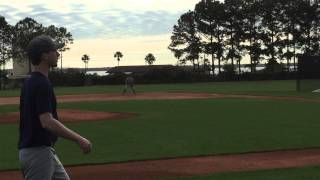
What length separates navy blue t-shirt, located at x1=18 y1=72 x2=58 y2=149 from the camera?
16.5 ft

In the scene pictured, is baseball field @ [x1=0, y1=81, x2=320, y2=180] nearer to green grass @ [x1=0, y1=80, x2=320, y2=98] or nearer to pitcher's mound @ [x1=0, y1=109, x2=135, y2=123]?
pitcher's mound @ [x1=0, y1=109, x2=135, y2=123]

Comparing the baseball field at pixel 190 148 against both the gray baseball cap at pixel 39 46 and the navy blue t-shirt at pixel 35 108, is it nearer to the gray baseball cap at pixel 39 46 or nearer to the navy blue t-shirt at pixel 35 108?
the navy blue t-shirt at pixel 35 108

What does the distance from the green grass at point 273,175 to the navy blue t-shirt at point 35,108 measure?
5.27 metres

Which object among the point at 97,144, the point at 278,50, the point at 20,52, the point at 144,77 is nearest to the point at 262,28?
the point at 278,50

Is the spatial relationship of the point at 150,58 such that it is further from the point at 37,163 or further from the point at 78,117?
the point at 37,163

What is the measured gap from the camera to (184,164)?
11898mm

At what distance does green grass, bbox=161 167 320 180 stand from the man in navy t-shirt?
5232mm

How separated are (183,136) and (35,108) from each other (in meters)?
11.7

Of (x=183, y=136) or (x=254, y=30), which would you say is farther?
(x=254, y=30)

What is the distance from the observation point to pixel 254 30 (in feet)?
313

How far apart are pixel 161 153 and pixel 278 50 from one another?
277ft

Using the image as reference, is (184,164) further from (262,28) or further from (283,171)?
(262,28)

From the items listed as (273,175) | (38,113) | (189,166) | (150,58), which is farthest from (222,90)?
(150,58)

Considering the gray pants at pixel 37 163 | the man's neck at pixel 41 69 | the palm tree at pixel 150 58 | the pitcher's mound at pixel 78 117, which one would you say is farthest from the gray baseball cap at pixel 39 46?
the palm tree at pixel 150 58
